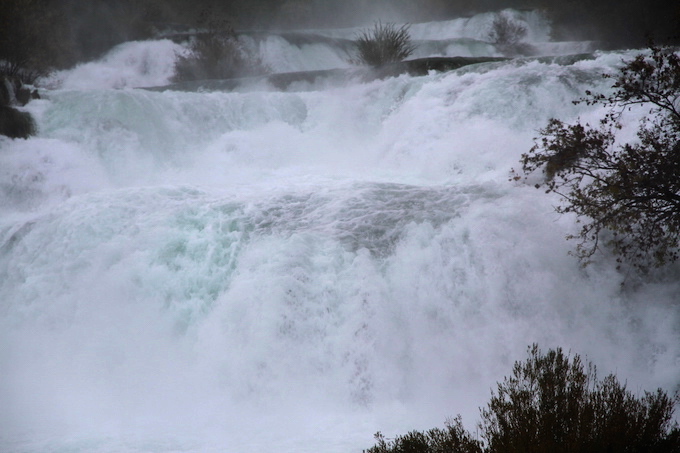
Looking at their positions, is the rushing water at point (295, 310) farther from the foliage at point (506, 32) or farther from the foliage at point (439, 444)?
the foliage at point (506, 32)

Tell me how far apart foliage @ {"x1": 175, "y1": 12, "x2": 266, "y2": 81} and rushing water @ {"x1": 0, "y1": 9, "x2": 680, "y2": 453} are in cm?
1226

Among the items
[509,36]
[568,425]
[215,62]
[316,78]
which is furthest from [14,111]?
[509,36]

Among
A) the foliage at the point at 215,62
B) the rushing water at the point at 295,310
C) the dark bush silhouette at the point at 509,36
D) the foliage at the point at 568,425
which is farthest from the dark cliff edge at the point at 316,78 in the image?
the dark bush silhouette at the point at 509,36

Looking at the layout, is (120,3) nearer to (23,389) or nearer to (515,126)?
(515,126)

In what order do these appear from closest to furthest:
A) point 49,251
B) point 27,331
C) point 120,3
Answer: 1. point 27,331
2. point 49,251
3. point 120,3

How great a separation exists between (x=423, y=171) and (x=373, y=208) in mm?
3036

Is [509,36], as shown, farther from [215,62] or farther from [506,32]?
[215,62]

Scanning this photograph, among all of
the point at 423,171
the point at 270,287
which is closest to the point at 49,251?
the point at 270,287

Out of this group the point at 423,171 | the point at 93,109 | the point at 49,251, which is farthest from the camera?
the point at 93,109

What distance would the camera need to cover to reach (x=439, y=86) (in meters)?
13.0

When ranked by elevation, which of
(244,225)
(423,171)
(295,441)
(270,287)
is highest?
(423,171)

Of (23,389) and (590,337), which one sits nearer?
(590,337)

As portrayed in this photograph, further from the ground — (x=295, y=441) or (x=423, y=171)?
(x=423, y=171)

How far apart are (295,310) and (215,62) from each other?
17.1m
